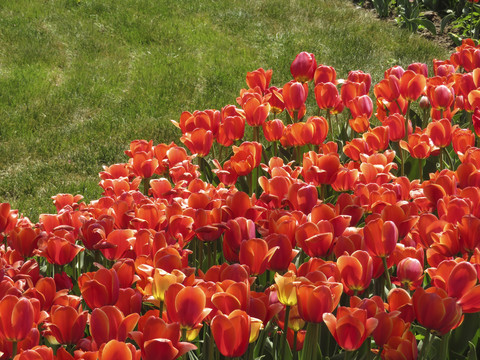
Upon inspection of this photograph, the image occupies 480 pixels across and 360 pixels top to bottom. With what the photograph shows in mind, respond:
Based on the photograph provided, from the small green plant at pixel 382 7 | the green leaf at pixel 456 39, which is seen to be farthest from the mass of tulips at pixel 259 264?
the small green plant at pixel 382 7

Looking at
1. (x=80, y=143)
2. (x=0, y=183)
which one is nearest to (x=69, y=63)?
(x=80, y=143)

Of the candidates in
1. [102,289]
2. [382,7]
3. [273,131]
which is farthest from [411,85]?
[382,7]

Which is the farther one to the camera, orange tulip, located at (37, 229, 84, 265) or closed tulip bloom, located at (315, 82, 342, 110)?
closed tulip bloom, located at (315, 82, 342, 110)

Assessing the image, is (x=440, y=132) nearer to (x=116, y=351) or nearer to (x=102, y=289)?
(x=102, y=289)

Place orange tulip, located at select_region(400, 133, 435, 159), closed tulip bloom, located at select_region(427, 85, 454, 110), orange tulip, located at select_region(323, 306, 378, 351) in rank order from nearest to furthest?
orange tulip, located at select_region(323, 306, 378, 351)
orange tulip, located at select_region(400, 133, 435, 159)
closed tulip bloom, located at select_region(427, 85, 454, 110)

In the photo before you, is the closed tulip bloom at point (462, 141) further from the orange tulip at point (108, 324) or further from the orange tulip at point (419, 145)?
the orange tulip at point (108, 324)

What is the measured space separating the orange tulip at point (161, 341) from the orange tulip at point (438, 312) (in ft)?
1.48

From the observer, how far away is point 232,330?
129 centimetres

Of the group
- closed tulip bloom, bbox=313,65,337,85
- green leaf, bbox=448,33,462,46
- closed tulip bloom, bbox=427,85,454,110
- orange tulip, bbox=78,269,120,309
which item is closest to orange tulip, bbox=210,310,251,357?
orange tulip, bbox=78,269,120,309

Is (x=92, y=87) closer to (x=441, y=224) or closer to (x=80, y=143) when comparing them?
(x=80, y=143)

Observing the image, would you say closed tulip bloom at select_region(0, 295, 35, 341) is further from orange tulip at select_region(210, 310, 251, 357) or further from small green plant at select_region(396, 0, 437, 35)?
small green plant at select_region(396, 0, 437, 35)

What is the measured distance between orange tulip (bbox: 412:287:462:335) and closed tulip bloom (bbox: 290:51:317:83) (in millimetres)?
1803

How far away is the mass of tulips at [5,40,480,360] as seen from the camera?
1370 mm

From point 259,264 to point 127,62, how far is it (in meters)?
4.84
